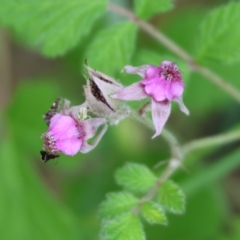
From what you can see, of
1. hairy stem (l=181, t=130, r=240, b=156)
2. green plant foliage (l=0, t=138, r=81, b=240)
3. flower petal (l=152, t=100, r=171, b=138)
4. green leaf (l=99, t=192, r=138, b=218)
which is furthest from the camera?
green plant foliage (l=0, t=138, r=81, b=240)

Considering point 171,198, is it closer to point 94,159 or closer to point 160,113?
point 160,113

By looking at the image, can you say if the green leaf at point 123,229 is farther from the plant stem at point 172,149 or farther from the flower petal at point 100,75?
the flower petal at point 100,75

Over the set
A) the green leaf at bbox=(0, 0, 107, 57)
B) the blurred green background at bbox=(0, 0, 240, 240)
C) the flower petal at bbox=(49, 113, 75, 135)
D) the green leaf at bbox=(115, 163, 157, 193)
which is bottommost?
the blurred green background at bbox=(0, 0, 240, 240)

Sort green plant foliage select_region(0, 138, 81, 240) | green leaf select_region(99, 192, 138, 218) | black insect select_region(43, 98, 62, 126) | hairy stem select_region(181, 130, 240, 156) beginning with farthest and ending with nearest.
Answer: green plant foliage select_region(0, 138, 81, 240)
hairy stem select_region(181, 130, 240, 156)
green leaf select_region(99, 192, 138, 218)
black insect select_region(43, 98, 62, 126)

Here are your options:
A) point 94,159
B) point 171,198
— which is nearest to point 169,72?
point 171,198

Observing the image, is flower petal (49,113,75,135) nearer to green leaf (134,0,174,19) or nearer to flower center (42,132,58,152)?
flower center (42,132,58,152)

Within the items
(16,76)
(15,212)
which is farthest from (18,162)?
(16,76)

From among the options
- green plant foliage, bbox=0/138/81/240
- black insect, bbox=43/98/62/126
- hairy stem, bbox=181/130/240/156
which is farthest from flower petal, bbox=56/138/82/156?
green plant foliage, bbox=0/138/81/240

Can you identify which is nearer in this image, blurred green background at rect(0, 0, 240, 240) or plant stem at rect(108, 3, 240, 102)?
plant stem at rect(108, 3, 240, 102)
